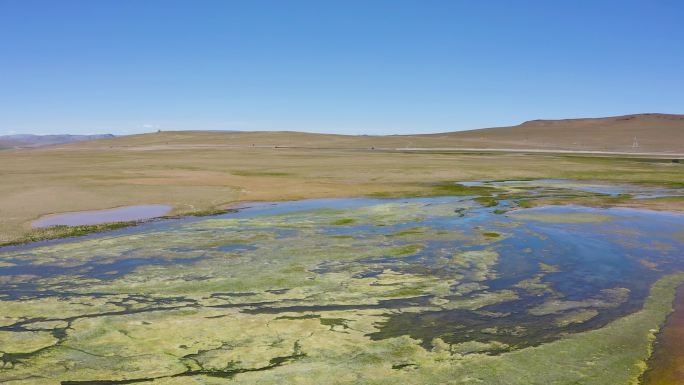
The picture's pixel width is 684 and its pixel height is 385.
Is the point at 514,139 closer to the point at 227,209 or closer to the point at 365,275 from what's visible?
the point at 227,209

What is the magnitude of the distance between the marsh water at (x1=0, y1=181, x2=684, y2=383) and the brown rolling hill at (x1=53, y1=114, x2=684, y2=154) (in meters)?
90.6

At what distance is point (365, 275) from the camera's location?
529 inches

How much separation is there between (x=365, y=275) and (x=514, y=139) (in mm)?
145704

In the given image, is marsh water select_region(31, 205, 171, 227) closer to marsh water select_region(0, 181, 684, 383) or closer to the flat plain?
the flat plain

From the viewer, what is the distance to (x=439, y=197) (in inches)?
1150

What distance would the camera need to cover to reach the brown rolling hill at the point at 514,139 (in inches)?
4555

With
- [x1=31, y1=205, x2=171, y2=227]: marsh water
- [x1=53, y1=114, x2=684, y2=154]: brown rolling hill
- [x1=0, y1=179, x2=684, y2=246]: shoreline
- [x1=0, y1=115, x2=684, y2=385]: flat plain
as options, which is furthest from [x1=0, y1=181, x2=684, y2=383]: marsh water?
[x1=53, y1=114, x2=684, y2=154]: brown rolling hill

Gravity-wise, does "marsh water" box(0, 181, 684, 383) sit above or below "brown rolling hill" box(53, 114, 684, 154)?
below

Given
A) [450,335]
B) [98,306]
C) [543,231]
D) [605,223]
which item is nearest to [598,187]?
[605,223]

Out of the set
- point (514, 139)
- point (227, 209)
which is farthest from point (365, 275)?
point (514, 139)

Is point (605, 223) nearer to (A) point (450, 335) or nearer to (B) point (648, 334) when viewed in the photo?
(B) point (648, 334)

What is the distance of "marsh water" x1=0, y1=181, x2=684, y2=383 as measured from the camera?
33.1 feet

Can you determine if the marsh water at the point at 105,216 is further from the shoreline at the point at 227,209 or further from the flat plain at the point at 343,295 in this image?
the flat plain at the point at 343,295

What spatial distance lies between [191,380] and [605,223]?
61.1 feet
